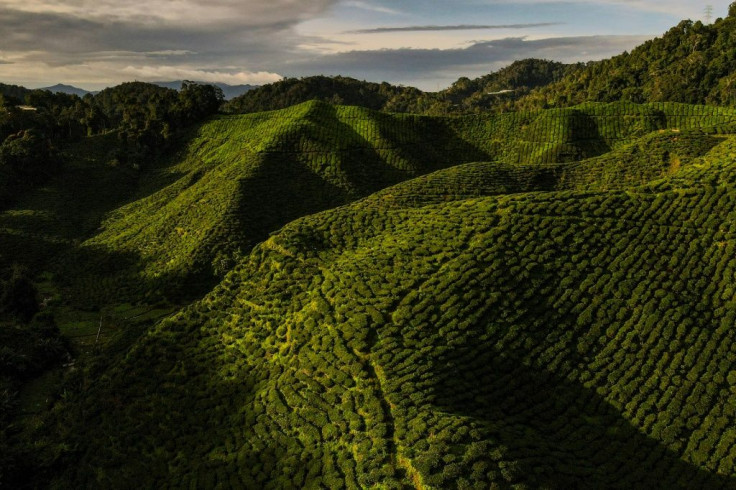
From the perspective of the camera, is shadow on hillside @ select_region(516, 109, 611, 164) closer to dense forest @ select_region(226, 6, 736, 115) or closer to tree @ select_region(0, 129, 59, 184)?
dense forest @ select_region(226, 6, 736, 115)

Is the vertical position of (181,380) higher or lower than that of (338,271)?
lower

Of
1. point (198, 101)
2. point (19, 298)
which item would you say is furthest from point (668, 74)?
point (19, 298)

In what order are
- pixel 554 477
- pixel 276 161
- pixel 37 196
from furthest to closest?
pixel 37 196, pixel 276 161, pixel 554 477

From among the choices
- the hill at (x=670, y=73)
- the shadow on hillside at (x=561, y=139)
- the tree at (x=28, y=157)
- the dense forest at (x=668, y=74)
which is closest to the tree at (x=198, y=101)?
the dense forest at (x=668, y=74)

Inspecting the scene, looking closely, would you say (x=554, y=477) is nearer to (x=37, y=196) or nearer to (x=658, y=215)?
(x=658, y=215)

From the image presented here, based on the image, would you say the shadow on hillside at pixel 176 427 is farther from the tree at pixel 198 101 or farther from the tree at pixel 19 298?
the tree at pixel 198 101

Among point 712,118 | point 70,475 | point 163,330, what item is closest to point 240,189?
point 163,330
